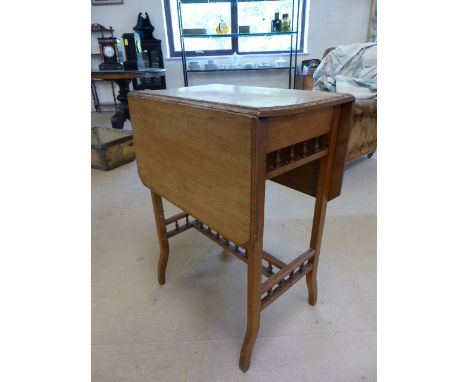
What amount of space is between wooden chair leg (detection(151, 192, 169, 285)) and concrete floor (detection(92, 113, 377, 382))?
0.22 ft

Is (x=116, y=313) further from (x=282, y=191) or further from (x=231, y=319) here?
(x=282, y=191)

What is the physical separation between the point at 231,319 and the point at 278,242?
58 cm

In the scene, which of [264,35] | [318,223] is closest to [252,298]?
[318,223]

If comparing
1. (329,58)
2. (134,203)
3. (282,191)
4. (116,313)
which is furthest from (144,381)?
(329,58)

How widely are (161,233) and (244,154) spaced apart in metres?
0.73

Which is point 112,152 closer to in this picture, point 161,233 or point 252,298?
point 161,233

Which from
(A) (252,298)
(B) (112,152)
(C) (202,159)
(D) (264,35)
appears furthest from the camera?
(D) (264,35)

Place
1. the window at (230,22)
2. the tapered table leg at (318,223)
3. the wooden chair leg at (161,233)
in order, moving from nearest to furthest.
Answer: the tapered table leg at (318,223)
the wooden chair leg at (161,233)
the window at (230,22)

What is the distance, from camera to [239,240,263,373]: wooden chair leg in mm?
801

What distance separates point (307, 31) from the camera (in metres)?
4.79

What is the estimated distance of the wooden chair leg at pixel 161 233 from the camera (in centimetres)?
115

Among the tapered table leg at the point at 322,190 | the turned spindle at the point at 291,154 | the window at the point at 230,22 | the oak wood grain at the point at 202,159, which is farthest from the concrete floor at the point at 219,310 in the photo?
the window at the point at 230,22

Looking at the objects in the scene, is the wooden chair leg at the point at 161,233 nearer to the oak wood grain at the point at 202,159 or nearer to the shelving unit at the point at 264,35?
the oak wood grain at the point at 202,159

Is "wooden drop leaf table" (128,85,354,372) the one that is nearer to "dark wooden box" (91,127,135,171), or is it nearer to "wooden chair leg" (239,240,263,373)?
"wooden chair leg" (239,240,263,373)
